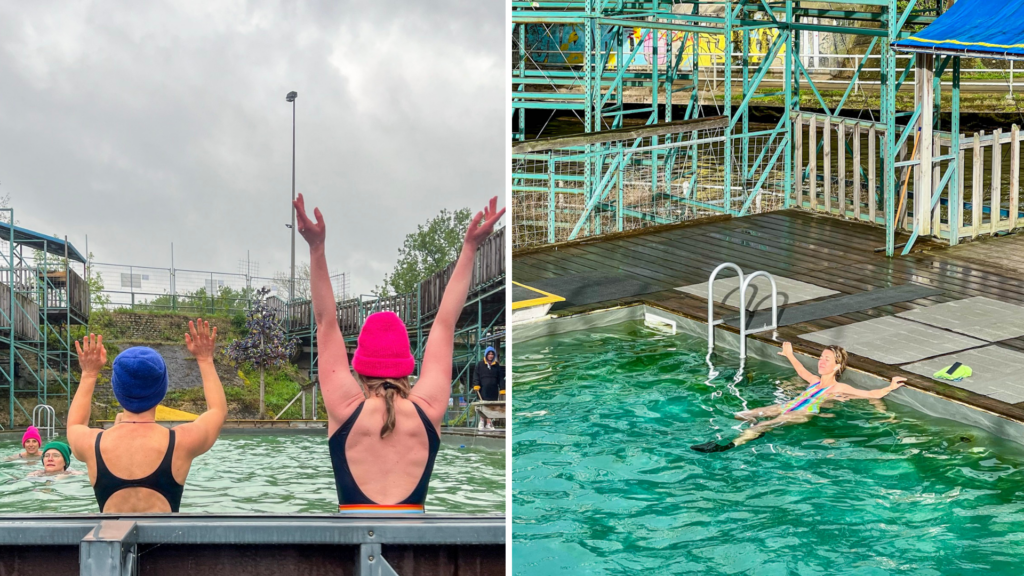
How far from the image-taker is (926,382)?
7.61m

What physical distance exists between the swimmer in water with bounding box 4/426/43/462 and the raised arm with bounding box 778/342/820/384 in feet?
17.7

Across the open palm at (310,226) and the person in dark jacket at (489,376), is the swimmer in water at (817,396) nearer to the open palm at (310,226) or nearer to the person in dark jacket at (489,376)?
the person in dark jacket at (489,376)

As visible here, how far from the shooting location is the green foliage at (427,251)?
4.59 meters

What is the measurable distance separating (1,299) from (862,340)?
24.8 ft

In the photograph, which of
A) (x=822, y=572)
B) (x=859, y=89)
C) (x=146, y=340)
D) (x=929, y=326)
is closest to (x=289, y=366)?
(x=146, y=340)

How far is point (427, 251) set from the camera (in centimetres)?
474

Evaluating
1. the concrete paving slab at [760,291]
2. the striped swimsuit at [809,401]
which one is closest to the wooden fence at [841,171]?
the concrete paving slab at [760,291]

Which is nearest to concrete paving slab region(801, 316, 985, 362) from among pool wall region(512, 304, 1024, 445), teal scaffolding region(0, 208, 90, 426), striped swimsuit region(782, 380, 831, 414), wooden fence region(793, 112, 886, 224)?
pool wall region(512, 304, 1024, 445)

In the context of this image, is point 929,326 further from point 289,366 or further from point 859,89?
point 859,89

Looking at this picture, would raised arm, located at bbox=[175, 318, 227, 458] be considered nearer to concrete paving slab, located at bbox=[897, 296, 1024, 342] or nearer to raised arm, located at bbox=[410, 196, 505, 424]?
raised arm, located at bbox=[410, 196, 505, 424]

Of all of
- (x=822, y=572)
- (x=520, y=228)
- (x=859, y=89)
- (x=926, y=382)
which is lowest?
(x=822, y=572)

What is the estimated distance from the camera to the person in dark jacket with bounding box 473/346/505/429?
14.9 feet

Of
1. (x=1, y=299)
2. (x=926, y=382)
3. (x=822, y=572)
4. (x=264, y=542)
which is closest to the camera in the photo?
(x=264, y=542)

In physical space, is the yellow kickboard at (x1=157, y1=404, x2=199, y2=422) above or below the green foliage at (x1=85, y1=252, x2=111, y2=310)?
below
